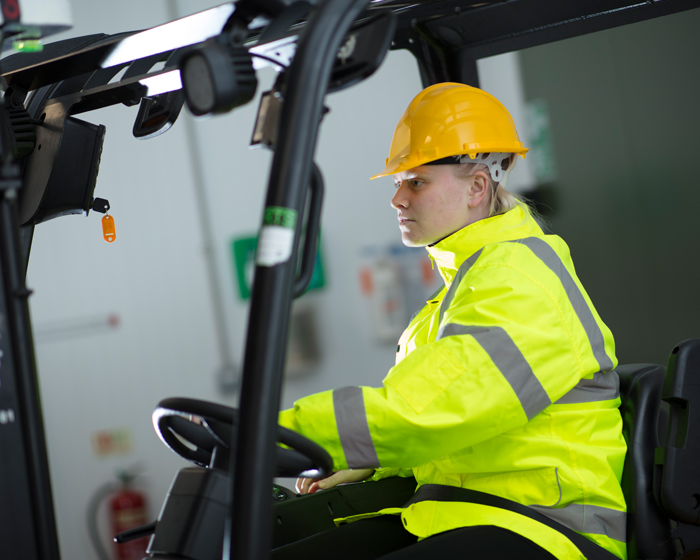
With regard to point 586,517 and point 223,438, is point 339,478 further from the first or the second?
point 223,438

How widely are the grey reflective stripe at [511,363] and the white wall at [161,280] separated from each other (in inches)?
110

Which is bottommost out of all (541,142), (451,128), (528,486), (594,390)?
(528,486)

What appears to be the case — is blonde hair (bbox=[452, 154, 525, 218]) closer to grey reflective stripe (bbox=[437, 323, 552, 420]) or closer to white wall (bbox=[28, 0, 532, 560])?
grey reflective stripe (bbox=[437, 323, 552, 420])

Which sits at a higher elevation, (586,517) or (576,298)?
(576,298)

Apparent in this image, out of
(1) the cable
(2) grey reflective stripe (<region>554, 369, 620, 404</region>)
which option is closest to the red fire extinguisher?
(2) grey reflective stripe (<region>554, 369, 620, 404</region>)

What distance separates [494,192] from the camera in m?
1.71

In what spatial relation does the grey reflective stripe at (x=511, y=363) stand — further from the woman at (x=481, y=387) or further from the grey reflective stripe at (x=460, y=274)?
the grey reflective stripe at (x=460, y=274)

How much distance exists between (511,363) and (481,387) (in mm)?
79

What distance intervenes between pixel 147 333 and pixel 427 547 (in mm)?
2927

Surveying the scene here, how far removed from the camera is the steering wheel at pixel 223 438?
1.14m

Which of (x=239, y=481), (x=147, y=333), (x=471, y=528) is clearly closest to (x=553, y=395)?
(x=471, y=528)

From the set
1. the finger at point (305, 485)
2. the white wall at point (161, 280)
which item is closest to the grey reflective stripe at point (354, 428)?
the finger at point (305, 485)

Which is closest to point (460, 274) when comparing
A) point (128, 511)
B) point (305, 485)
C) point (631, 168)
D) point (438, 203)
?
point (438, 203)

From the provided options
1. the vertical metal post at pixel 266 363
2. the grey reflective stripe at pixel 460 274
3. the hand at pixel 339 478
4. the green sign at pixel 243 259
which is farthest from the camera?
the green sign at pixel 243 259
